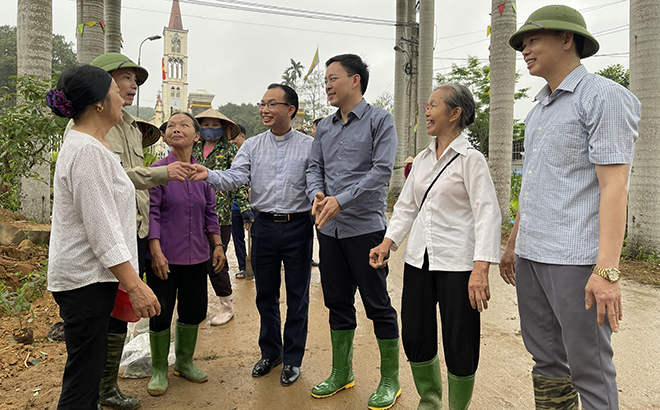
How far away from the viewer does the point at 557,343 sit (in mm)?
2205

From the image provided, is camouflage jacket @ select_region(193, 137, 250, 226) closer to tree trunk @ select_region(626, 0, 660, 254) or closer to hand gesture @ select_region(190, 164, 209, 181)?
hand gesture @ select_region(190, 164, 209, 181)

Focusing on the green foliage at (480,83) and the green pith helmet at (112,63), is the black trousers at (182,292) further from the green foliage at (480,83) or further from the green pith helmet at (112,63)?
the green foliage at (480,83)

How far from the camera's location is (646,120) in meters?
6.66

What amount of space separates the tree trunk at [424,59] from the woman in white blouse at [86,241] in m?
11.7

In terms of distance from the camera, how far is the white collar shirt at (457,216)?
97.6 inches

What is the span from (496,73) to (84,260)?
8.21 metres

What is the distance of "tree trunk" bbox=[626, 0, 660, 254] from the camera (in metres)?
6.56

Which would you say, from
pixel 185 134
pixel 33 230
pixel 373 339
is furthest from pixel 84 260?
pixel 33 230

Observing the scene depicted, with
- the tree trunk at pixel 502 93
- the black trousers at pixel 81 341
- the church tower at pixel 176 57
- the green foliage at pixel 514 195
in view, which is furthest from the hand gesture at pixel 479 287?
the church tower at pixel 176 57

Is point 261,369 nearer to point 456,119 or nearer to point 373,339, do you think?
point 373,339

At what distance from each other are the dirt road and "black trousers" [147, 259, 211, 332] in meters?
0.50

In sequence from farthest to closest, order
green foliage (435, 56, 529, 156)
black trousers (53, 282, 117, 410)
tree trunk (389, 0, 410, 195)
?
green foliage (435, 56, 529, 156), tree trunk (389, 0, 410, 195), black trousers (53, 282, 117, 410)

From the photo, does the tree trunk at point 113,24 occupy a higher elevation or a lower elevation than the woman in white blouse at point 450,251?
higher

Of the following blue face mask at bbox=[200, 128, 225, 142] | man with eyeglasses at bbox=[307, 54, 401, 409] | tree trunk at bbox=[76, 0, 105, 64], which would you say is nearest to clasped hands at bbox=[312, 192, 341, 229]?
man with eyeglasses at bbox=[307, 54, 401, 409]
